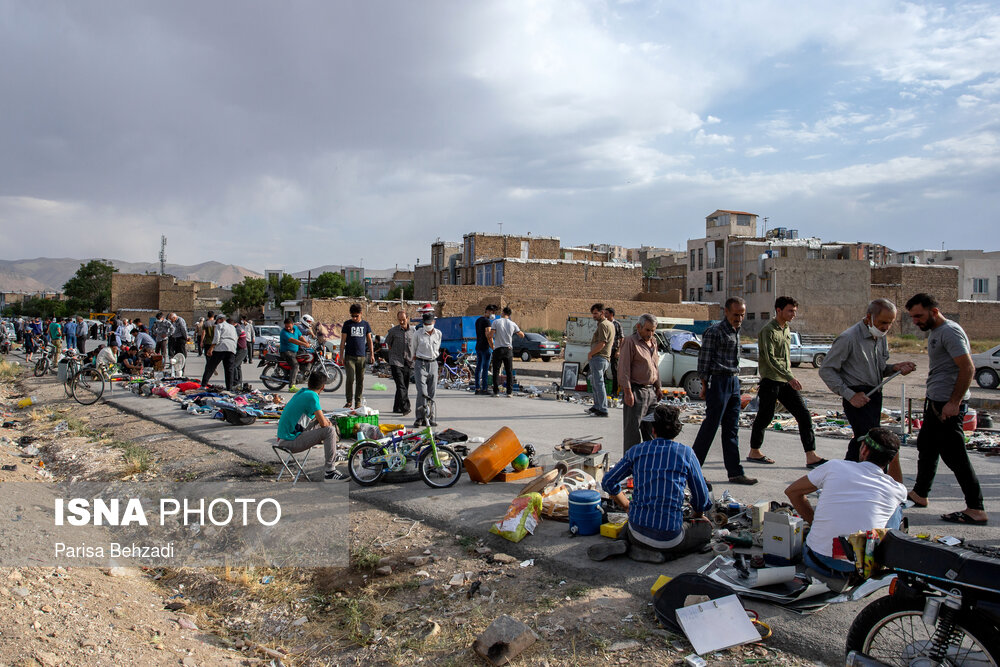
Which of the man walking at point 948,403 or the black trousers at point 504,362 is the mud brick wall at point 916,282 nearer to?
the black trousers at point 504,362

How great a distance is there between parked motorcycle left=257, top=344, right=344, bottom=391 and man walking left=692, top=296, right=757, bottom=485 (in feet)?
32.2

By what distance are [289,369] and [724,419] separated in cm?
1067

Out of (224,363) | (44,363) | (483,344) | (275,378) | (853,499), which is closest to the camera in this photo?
(853,499)

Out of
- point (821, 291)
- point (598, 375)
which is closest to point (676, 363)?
point (598, 375)

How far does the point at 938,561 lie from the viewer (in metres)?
3.15

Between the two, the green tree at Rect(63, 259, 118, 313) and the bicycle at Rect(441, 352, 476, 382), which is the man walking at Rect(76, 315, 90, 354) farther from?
the green tree at Rect(63, 259, 118, 313)

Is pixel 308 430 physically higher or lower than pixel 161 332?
lower

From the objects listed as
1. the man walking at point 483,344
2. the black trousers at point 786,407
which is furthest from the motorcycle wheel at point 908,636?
the man walking at point 483,344

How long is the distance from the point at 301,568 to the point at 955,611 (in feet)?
15.7

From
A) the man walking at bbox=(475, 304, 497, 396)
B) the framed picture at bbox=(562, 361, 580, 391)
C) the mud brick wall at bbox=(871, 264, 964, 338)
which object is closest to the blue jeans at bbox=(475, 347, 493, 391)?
the man walking at bbox=(475, 304, 497, 396)

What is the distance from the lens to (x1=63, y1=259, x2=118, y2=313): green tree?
82250mm

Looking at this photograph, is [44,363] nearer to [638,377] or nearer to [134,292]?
[638,377]

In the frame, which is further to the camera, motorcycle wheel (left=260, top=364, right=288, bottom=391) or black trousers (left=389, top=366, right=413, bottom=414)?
motorcycle wheel (left=260, top=364, right=288, bottom=391)

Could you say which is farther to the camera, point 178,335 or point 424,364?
point 178,335
